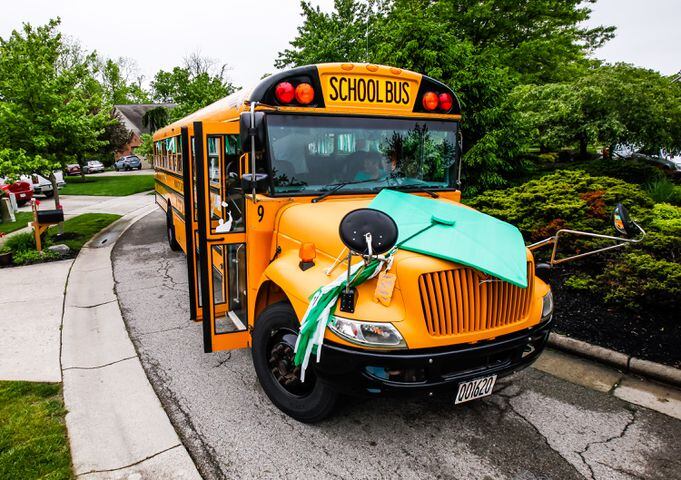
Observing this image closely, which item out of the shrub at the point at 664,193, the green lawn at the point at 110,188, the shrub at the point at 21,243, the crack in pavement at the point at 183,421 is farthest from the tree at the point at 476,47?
the green lawn at the point at 110,188

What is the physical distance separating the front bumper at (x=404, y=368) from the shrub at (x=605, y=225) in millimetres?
2936

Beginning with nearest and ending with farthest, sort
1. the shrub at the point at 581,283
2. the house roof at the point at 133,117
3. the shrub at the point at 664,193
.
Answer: the shrub at the point at 581,283 < the shrub at the point at 664,193 < the house roof at the point at 133,117

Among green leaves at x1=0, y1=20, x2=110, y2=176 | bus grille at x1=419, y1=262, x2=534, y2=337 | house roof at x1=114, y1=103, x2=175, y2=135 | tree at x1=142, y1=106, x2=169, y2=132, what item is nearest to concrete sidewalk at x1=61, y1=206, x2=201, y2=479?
bus grille at x1=419, y1=262, x2=534, y2=337

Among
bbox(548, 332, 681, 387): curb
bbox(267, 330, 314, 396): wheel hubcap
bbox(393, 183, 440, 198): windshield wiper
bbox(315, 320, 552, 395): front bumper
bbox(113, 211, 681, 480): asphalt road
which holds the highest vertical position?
bbox(393, 183, 440, 198): windshield wiper

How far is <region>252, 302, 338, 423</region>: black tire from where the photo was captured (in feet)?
10.0

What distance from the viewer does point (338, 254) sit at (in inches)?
115

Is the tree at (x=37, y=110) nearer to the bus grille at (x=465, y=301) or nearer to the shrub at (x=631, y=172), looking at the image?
the bus grille at (x=465, y=301)

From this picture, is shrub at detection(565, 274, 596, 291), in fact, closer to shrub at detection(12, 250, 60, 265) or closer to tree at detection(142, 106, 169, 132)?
shrub at detection(12, 250, 60, 265)

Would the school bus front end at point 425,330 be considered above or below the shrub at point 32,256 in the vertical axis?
above

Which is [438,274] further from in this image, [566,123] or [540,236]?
[566,123]

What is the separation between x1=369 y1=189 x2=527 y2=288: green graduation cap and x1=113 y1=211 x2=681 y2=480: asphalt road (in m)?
1.07

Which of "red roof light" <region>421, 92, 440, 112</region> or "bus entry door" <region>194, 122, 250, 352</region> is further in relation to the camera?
"red roof light" <region>421, 92, 440, 112</region>

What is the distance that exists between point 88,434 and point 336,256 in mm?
2182

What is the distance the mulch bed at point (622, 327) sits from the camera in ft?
13.6
